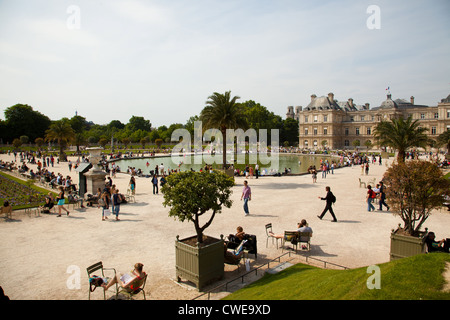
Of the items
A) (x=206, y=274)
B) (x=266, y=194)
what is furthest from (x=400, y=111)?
(x=206, y=274)

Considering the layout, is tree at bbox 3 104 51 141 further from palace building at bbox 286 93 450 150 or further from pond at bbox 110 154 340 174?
palace building at bbox 286 93 450 150

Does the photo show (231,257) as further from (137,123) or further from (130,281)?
(137,123)

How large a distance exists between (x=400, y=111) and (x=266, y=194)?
3137 inches

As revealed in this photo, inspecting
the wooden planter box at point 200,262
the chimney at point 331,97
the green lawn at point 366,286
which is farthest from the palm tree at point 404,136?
the chimney at point 331,97

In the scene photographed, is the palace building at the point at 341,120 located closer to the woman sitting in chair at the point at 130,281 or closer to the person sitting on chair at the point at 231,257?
the person sitting on chair at the point at 231,257

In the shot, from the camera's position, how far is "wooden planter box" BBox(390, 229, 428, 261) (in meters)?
8.02

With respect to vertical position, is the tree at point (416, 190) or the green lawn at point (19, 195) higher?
the tree at point (416, 190)

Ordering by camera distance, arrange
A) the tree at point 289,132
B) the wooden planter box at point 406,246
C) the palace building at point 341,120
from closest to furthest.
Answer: the wooden planter box at point 406,246
the palace building at point 341,120
the tree at point 289,132

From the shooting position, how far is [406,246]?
8.16 metres

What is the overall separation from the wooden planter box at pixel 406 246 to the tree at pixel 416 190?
0.59 metres

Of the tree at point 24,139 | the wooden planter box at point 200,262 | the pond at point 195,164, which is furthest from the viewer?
the tree at point 24,139

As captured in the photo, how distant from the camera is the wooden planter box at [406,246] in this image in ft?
26.3

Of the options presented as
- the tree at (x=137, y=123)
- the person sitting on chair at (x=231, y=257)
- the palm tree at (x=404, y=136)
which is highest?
the tree at (x=137, y=123)

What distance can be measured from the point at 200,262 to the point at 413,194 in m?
6.63
